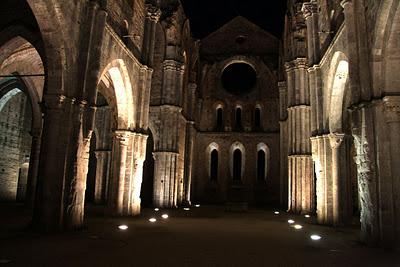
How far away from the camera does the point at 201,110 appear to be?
35.2 metres

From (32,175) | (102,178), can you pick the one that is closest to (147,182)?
(102,178)

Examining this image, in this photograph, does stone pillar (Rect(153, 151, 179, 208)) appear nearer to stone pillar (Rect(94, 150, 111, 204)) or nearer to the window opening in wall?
stone pillar (Rect(94, 150, 111, 204))

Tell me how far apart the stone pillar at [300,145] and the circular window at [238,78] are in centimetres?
1289

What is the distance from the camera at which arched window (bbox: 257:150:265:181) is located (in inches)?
1332

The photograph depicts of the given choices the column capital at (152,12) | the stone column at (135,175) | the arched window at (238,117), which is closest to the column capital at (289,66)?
the column capital at (152,12)

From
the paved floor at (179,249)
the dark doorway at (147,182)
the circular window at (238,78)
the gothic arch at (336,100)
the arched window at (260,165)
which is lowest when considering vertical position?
the paved floor at (179,249)

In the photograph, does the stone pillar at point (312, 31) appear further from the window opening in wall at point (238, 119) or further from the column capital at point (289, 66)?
the window opening in wall at point (238, 119)

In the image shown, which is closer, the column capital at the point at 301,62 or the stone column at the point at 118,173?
the stone column at the point at 118,173

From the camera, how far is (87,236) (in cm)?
1012

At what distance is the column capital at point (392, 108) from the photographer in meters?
9.84

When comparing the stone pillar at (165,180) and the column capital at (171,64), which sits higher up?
the column capital at (171,64)

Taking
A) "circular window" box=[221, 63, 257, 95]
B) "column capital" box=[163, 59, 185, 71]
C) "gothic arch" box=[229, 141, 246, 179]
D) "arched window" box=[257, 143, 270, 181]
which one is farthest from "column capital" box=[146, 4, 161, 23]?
"arched window" box=[257, 143, 270, 181]

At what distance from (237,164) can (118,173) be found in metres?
19.1

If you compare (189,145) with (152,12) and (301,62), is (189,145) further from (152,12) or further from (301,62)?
(152,12)
